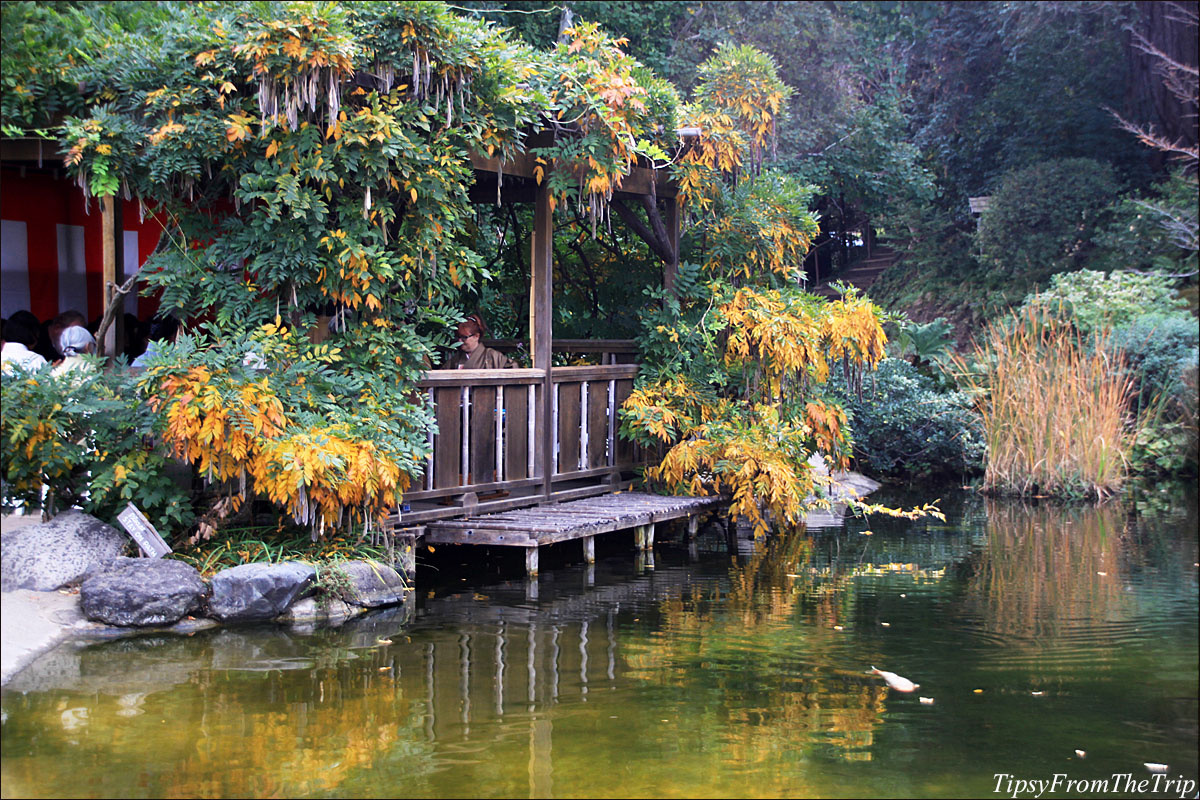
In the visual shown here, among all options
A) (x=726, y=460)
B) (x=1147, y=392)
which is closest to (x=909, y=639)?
→ (x=726, y=460)

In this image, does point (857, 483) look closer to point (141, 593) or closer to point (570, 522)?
point (570, 522)

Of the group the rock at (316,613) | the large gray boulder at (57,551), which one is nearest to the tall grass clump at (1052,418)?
the rock at (316,613)

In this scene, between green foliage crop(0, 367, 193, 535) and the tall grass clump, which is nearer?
green foliage crop(0, 367, 193, 535)

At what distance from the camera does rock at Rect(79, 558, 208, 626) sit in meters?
6.30

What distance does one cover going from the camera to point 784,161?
19172mm

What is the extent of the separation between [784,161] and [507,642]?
46.8 feet

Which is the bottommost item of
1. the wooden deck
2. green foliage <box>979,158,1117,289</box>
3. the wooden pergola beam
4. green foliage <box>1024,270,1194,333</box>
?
the wooden deck

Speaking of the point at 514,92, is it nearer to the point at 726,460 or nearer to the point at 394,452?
the point at 394,452

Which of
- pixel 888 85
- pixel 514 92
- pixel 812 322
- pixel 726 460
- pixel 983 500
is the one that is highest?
pixel 888 85

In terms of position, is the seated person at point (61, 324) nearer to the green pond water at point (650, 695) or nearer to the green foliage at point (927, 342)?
the green pond water at point (650, 695)

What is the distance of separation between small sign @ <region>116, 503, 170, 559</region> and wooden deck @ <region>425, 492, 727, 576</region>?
6.30ft

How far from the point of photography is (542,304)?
902 centimetres

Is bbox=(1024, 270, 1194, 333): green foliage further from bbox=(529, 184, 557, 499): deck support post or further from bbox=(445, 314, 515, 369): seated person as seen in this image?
bbox=(445, 314, 515, 369): seated person

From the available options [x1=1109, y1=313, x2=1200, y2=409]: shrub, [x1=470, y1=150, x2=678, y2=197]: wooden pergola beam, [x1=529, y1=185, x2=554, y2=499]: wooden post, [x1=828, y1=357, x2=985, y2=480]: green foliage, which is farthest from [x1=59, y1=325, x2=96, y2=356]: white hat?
[x1=1109, y1=313, x2=1200, y2=409]: shrub
